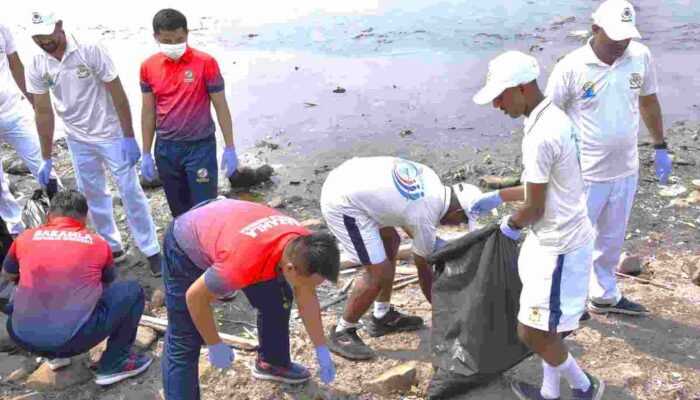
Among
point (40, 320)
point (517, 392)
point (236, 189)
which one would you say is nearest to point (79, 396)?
point (40, 320)

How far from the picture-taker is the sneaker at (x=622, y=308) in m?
4.54

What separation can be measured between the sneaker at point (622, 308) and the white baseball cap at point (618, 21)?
69.3 inches

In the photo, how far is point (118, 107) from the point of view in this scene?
5.22 m

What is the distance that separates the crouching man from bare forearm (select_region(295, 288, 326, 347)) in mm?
1342

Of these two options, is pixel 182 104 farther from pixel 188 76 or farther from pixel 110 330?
pixel 110 330

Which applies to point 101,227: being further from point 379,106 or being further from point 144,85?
point 379,106

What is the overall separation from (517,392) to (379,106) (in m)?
5.72

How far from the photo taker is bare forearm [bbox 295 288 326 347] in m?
3.26

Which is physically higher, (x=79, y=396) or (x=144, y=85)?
(x=144, y=85)

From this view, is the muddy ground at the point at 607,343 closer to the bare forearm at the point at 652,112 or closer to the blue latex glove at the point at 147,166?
the blue latex glove at the point at 147,166

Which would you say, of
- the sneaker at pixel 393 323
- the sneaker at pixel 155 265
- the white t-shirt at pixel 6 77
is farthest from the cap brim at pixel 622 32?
the white t-shirt at pixel 6 77

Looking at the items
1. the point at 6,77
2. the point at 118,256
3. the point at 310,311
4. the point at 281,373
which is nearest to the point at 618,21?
the point at 310,311

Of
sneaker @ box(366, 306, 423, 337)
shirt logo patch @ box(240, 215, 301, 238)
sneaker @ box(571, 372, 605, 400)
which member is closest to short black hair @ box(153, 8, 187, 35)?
shirt logo patch @ box(240, 215, 301, 238)

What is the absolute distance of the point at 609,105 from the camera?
4129mm
